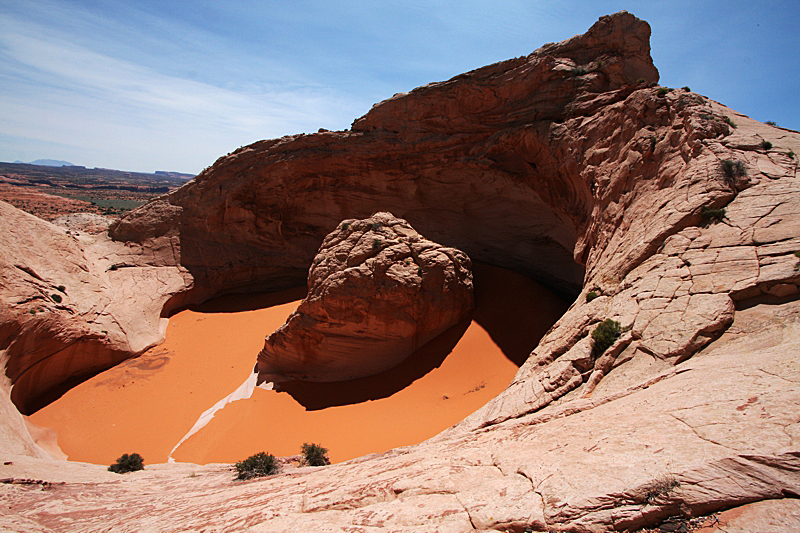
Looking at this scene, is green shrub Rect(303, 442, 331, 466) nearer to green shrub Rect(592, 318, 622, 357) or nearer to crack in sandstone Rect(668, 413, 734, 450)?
green shrub Rect(592, 318, 622, 357)

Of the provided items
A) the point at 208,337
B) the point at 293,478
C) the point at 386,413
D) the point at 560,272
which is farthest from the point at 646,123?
the point at 208,337

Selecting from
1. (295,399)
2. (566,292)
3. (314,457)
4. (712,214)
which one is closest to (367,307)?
(295,399)

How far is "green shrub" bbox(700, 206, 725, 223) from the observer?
6195 mm

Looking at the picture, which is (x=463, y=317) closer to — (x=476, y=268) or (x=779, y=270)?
(x=476, y=268)

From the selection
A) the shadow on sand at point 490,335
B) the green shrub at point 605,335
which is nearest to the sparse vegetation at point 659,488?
the green shrub at point 605,335

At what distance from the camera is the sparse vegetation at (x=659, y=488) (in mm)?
2723

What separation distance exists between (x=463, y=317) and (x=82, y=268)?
44.5ft

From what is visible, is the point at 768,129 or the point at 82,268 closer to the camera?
the point at 768,129

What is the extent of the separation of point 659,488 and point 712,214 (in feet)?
17.7

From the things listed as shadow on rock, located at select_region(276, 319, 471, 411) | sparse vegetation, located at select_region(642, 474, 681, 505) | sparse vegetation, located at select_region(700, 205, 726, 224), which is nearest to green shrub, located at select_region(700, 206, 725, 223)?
sparse vegetation, located at select_region(700, 205, 726, 224)

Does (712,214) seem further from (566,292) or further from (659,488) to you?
(566,292)

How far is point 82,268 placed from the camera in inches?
541

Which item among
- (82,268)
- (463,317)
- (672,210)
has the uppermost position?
(672,210)

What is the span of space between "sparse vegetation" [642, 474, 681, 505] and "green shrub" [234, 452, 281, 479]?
566 cm
